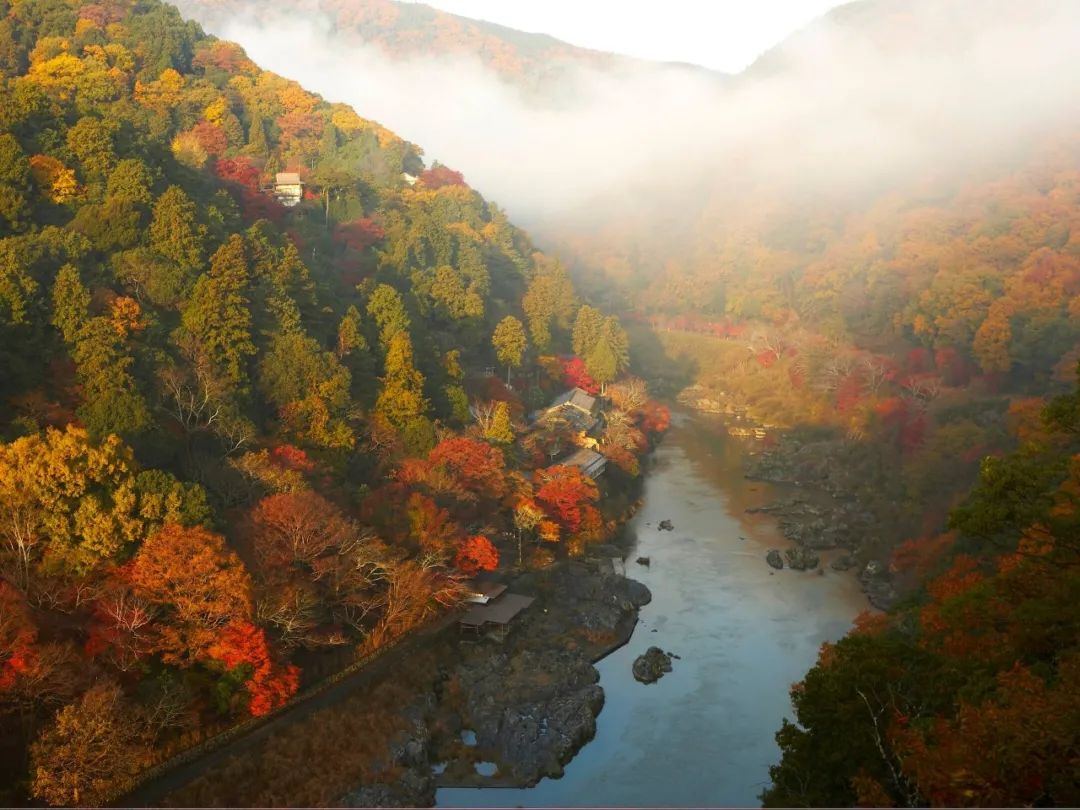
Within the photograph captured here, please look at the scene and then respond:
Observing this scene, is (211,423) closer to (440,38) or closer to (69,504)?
(69,504)

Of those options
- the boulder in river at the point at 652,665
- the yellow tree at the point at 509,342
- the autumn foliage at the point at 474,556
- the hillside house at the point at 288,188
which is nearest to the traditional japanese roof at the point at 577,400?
the yellow tree at the point at 509,342

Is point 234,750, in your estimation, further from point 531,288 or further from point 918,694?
point 531,288

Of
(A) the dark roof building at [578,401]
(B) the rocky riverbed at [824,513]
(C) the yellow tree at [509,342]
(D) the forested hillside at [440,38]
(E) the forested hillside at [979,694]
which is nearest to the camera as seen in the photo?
(E) the forested hillside at [979,694]

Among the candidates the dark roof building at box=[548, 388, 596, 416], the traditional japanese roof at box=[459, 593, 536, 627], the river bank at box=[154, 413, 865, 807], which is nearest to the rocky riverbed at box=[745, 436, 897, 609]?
the river bank at box=[154, 413, 865, 807]

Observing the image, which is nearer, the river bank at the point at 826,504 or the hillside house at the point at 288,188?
the river bank at the point at 826,504

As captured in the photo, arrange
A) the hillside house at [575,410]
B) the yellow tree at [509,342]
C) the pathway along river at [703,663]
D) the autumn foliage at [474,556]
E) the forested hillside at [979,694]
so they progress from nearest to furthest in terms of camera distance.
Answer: the forested hillside at [979,694] → the pathway along river at [703,663] → the autumn foliage at [474,556] → the hillside house at [575,410] → the yellow tree at [509,342]

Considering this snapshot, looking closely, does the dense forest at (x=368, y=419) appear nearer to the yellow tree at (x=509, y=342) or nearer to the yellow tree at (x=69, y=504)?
the yellow tree at (x=69, y=504)

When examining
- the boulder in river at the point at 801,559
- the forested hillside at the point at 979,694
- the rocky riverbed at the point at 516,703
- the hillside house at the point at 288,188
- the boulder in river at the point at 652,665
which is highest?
the forested hillside at the point at 979,694
